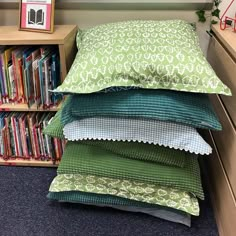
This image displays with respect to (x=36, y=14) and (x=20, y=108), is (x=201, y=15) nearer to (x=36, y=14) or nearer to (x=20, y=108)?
(x=36, y=14)

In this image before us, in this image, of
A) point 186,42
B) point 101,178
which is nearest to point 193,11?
point 186,42

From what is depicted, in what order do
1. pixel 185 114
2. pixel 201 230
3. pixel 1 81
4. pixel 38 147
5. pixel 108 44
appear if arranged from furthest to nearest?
pixel 38 147 → pixel 1 81 → pixel 201 230 → pixel 108 44 → pixel 185 114

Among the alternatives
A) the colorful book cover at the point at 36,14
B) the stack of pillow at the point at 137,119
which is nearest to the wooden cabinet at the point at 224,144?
the stack of pillow at the point at 137,119

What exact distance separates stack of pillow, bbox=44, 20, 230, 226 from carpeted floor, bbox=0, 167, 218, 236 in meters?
0.05

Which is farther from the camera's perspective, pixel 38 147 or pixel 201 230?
pixel 38 147

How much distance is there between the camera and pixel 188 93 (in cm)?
107

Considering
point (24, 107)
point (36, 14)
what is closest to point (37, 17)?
point (36, 14)

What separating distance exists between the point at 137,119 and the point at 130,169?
22 centimetres

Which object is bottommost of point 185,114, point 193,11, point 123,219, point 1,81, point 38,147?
point 123,219

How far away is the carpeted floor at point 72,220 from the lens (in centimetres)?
123

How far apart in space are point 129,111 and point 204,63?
323 millimetres

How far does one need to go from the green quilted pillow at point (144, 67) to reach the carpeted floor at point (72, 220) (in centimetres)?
61

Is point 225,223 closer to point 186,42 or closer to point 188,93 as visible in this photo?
point 188,93

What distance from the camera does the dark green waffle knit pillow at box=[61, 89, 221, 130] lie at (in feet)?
3.35
